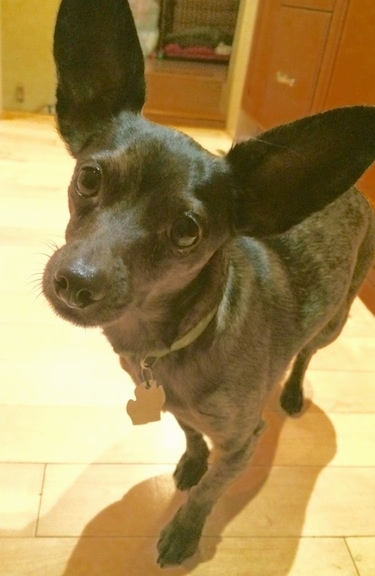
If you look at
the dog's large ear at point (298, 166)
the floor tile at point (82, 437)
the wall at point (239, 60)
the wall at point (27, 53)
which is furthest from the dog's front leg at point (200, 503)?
the wall at point (27, 53)

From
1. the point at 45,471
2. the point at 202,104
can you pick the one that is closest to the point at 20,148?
the point at 202,104

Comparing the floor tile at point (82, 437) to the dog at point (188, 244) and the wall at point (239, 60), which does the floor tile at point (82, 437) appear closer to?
the dog at point (188, 244)

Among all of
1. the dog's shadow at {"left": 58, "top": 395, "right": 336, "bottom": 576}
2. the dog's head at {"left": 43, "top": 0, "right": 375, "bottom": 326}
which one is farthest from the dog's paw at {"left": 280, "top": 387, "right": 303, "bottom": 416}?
the dog's head at {"left": 43, "top": 0, "right": 375, "bottom": 326}

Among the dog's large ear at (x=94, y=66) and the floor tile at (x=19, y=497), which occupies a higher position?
the dog's large ear at (x=94, y=66)

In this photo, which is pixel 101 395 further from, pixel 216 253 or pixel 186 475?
pixel 216 253

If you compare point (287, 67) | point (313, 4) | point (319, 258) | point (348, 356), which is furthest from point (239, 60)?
point (319, 258)

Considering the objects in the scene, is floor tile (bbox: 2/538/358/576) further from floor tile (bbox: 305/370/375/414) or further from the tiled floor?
floor tile (bbox: 305/370/375/414)

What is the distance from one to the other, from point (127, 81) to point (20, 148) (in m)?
2.53

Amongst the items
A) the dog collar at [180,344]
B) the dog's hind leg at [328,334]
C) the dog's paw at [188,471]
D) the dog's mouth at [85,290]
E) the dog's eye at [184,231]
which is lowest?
the dog's paw at [188,471]

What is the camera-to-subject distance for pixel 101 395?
1705 millimetres

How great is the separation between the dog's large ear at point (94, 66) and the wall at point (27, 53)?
373cm

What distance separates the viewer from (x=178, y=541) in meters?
1.29

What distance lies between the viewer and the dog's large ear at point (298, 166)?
0.89 meters

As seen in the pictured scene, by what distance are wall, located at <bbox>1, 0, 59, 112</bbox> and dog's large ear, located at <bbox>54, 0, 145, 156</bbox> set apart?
147 inches
